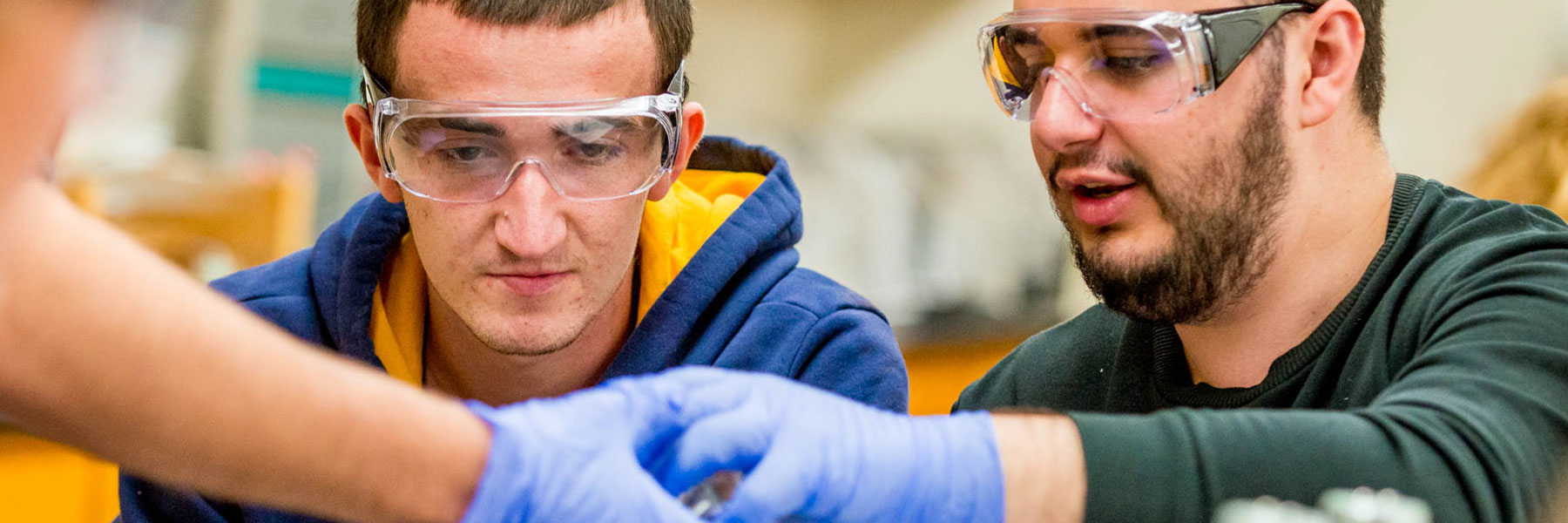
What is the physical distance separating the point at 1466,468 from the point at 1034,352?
0.77m

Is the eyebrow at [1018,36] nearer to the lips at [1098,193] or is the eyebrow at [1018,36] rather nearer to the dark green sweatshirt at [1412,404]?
the lips at [1098,193]

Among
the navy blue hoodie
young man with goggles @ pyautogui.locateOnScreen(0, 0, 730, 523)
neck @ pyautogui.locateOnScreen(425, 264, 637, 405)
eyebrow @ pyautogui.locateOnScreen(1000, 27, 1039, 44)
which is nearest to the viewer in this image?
young man with goggles @ pyautogui.locateOnScreen(0, 0, 730, 523)

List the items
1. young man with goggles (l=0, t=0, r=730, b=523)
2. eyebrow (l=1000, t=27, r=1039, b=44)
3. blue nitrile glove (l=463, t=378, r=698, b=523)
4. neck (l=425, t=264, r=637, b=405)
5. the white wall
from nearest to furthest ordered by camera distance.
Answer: young man with goggles (l=0, t=0, r=730, b=523), blue nitrile glove (l=463, t=378, r=698, b=523), eyebrow (l=1000, t=27, r=1039, b=44), neck (l=425, t=264, r=637, b=405), the white wall

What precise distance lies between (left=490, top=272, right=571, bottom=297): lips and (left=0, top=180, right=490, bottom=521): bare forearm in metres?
0.62

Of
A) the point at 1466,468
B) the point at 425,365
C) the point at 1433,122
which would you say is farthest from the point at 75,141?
the point at 1433,122

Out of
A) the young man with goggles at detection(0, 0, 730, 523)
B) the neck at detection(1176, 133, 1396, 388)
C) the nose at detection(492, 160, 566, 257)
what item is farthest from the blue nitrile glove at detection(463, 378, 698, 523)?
the neck at detection(1176, 133, 1396, 388)

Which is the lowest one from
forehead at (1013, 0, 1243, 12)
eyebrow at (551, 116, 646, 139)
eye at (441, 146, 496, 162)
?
eye at (441, 146, 496, 162)

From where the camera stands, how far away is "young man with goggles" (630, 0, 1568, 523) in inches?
36.4

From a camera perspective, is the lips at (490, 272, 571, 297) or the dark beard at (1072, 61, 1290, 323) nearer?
the dark beard at (1072, 61, 1290, 323)

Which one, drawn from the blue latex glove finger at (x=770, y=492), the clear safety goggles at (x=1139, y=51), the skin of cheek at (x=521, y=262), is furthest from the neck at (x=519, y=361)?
the blue latex glove finger at (x=770, y=492)

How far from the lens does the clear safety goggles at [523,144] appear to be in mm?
1357

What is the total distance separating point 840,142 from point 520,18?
2.73 m

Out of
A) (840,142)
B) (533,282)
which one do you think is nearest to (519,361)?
(533,282)

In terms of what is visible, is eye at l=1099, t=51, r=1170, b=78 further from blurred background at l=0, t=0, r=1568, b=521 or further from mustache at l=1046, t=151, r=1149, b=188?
blurred background at l=0, t=0, r=1568, b=521
